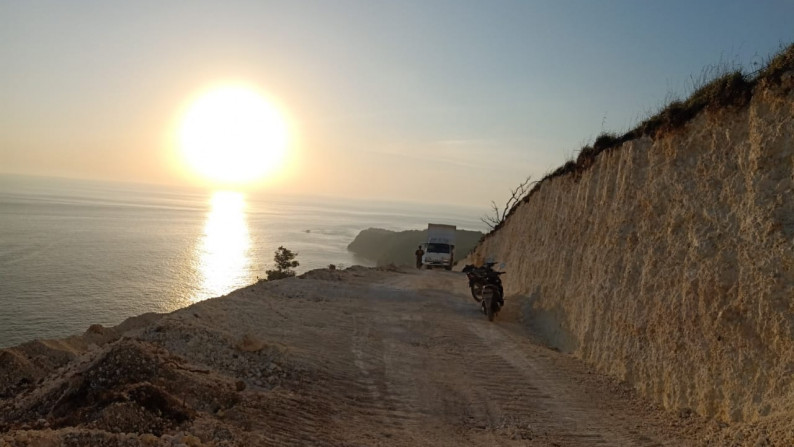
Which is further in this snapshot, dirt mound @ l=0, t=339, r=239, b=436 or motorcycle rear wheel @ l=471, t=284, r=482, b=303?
motorcycle rear wheel @ l=471, t=284, r=482, b=303

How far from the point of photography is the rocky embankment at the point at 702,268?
5480 mm

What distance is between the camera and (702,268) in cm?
665

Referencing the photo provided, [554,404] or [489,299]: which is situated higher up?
[489,299]

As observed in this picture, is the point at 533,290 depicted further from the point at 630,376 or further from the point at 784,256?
the point at 784,256

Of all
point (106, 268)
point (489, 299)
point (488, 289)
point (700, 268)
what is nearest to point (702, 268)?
point (700, 268)

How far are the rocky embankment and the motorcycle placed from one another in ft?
8.00

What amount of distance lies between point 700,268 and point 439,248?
86.0 ft

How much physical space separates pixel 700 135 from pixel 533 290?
22.9ft

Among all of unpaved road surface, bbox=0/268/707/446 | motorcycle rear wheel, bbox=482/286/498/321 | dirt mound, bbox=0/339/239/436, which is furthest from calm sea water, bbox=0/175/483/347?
dirt mound, bbox=0/339/239/436

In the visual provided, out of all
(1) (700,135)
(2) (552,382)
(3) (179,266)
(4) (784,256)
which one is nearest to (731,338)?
(4) (784,256)

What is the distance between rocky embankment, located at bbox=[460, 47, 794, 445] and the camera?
5.48 meters

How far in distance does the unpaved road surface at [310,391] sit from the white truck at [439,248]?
2114 centimetres

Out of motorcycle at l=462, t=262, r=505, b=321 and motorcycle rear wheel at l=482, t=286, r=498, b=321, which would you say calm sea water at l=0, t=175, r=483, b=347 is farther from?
motorcycle rear wheel at l=482, t=286, r=498, b=321

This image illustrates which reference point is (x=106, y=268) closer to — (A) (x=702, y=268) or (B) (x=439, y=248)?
(B) (x=439, y=248)
